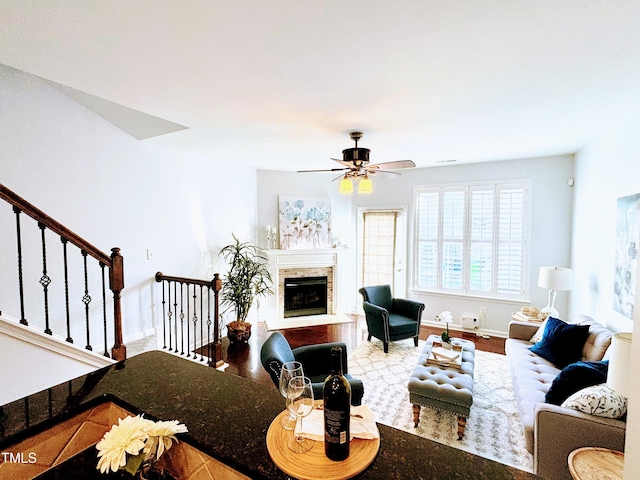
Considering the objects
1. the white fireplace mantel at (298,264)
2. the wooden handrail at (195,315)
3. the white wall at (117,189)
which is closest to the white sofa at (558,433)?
the wooden handrail at (195,315)

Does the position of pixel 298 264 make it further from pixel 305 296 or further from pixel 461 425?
pixel 461 425

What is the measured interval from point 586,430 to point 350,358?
2573mm

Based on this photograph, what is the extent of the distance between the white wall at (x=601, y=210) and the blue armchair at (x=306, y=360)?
7.57ft

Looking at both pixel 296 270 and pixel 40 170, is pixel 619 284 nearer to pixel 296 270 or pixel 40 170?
pixel 296 270

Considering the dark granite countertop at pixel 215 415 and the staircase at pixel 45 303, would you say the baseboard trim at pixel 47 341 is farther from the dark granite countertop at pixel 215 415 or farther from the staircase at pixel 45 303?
the dark granite countertop at pixel 215 415

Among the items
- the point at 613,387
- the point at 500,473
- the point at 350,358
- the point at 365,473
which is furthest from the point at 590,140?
the point at 365,473

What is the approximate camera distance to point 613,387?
1695 mm

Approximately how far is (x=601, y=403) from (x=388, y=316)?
248 centimetres

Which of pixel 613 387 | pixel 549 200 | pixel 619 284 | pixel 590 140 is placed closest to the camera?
pixel 613 387

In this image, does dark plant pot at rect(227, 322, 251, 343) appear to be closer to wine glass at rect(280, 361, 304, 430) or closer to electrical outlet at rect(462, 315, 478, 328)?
electrical outlet at rect(462, 315, 478, 328)

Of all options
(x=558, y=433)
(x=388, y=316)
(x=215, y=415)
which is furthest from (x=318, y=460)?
(x=388, y=316)

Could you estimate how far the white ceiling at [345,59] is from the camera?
143 cm

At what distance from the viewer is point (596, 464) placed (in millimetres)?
1606

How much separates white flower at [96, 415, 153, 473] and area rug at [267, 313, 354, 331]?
176 inches
